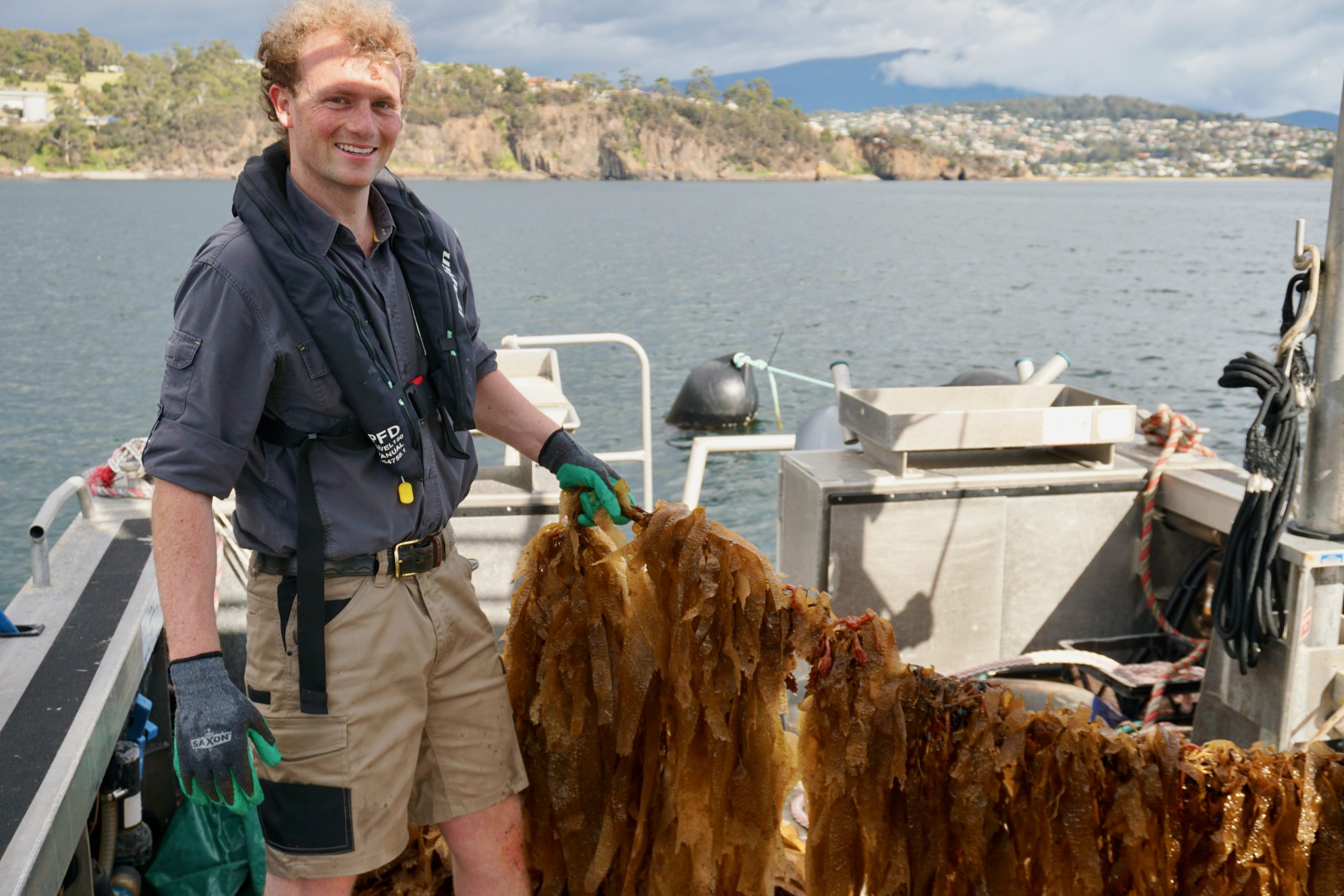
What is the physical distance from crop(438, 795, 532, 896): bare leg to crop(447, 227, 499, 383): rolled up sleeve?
1.00 metres

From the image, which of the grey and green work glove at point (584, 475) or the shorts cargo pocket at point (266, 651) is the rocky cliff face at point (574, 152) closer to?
the grey and green work glove at point (584, 475)

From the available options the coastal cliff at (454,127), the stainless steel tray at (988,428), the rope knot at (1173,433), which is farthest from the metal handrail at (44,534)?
the coastal cliff at (454,127)

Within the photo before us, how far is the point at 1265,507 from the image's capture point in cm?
359

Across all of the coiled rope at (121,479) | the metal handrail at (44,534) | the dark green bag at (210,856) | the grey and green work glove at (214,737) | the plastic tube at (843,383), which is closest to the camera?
the grey and green work glove at (214,737)

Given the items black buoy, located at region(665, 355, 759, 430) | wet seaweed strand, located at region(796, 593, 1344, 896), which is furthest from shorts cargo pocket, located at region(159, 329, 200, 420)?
black buoy, located at region(665, 355, 759, 430)

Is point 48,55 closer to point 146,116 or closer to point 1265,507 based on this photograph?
point 146,116

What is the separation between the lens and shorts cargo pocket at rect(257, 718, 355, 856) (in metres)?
2.31

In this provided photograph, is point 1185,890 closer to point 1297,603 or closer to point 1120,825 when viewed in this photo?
point 1120,825

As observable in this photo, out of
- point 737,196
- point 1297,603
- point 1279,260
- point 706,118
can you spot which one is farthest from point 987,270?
point 706,118

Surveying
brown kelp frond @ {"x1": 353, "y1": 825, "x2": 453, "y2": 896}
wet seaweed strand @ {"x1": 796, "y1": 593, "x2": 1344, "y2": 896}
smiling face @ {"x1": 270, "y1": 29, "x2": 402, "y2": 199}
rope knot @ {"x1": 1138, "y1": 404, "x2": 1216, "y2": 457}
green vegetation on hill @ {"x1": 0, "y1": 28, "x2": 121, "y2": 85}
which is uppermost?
green vegetation on hill @ {"x1": 0, "y1": 28, "x2": 121, "y2": 85}

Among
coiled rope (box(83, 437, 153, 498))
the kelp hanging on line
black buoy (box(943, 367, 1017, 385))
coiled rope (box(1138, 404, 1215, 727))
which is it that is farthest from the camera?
black buoy (box(943, 367, 1017, 385))

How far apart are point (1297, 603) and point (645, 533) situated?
2.18m

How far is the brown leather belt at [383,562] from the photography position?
2301 millimetres

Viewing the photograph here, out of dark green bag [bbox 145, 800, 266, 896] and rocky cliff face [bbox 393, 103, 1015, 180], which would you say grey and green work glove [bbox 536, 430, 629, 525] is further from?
rocky cliff face [bbox 393, 103, 1015, 180]
